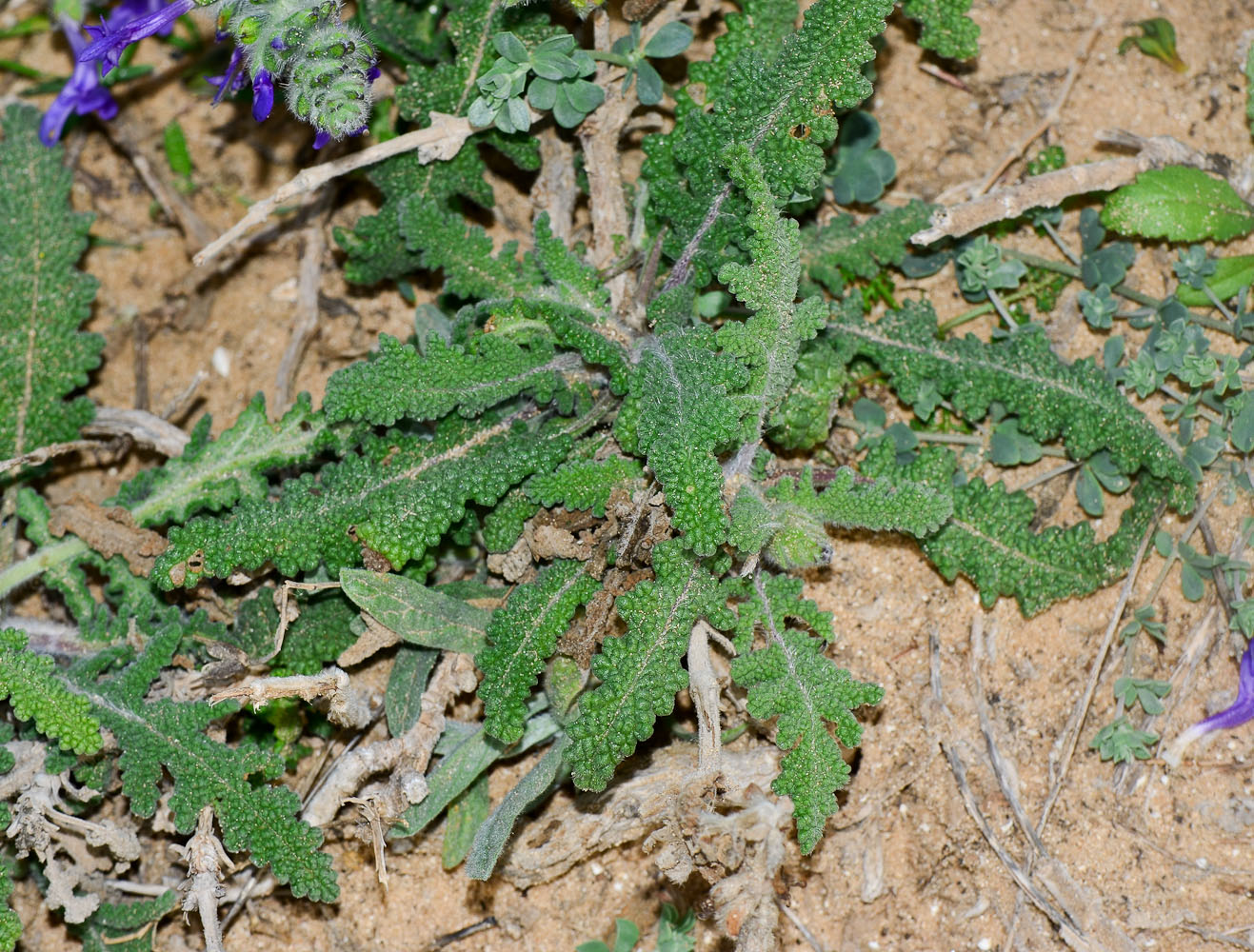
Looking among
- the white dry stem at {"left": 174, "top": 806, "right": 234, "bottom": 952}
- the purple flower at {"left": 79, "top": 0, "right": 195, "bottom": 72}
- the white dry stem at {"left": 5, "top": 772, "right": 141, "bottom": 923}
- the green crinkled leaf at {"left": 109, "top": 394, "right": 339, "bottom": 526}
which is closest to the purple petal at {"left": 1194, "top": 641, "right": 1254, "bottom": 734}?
the green crinkled leaf at {"left": 109, "top": 394, "right": 339, "bottom": 526}

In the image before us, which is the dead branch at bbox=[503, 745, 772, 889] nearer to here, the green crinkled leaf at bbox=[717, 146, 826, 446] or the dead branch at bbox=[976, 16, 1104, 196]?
the green crinkled leaf at bbox=[717, 146, 826, 446]

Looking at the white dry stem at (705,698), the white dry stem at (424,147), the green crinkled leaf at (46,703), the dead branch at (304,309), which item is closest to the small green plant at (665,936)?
the white dry stem at (705,698)

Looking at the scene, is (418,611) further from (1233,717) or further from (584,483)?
(1233,717)

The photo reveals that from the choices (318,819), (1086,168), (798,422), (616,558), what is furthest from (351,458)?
(1086,168)

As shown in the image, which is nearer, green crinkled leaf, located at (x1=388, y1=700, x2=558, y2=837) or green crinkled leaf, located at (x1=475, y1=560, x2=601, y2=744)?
green crinkled leaf, located at (x1=475, y1=560, x2=601, y2=744)

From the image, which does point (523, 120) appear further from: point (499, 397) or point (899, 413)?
point (899, 413)
